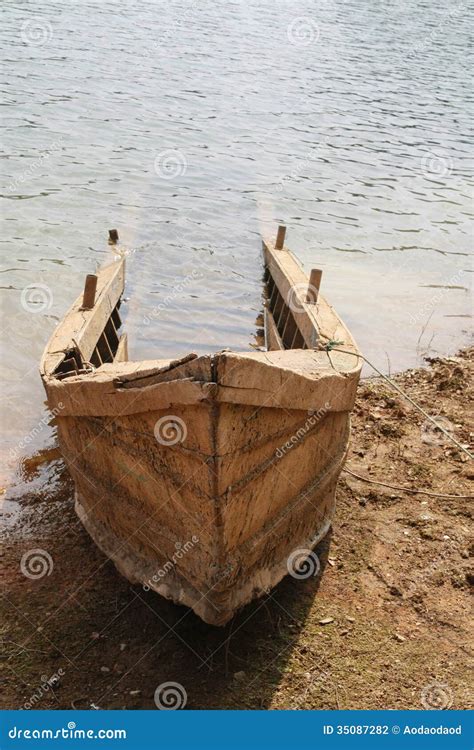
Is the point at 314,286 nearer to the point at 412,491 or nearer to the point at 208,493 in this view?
the point at 412,491

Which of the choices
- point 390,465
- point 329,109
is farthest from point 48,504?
point 329,109

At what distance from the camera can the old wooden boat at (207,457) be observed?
3885mm

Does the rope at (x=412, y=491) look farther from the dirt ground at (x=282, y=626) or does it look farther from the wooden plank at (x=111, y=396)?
the wooden plank at (x=111, y=396)

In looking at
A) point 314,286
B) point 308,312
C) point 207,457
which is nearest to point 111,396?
point 207,457

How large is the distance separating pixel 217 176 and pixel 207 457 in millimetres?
12649

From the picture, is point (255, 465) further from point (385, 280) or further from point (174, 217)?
point (174, 217)

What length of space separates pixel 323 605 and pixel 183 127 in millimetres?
15543

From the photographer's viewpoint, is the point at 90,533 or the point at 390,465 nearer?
the point at 90,533

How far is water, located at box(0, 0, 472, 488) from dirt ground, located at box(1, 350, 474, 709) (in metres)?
2.13

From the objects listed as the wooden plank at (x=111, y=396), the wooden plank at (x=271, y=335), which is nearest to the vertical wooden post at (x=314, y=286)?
the wooden plank at (x=271, y=335)

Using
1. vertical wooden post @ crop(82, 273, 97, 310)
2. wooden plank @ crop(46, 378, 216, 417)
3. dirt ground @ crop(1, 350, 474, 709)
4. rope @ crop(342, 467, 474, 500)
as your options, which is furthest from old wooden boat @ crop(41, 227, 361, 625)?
vertical wooden post @ crop(82, 273, 97, 310)

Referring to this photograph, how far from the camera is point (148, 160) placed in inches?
634

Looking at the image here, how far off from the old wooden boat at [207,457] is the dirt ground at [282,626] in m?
0.24

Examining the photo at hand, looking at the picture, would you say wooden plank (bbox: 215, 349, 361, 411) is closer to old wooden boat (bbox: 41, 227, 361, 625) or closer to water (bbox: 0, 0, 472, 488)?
old wooden boat (bbox: 41, 227, 361, 625)
